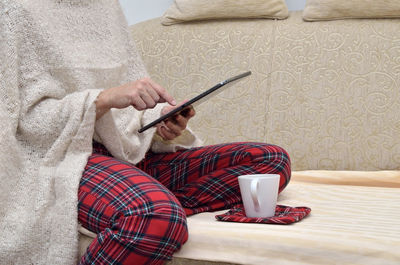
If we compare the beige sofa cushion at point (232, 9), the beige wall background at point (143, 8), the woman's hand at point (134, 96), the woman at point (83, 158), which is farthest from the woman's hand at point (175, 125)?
the beige wall background at point (143, 8)

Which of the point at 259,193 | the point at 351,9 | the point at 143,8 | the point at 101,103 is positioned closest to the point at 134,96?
the point at 101,103

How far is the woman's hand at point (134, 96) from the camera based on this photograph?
1039mm

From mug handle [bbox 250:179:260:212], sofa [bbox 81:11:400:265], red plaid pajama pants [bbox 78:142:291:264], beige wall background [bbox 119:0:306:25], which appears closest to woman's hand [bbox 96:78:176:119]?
red plaid pajama pants [bbox 78:142:291:264]

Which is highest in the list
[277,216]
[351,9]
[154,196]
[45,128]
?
[351,9]

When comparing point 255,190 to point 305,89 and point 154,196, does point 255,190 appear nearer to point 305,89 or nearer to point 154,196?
point 154,196

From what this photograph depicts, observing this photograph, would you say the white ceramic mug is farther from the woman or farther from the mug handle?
the woman

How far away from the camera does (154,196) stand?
0.99 metres

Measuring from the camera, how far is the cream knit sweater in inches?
39.9

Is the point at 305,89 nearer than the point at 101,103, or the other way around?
the point at 101,103

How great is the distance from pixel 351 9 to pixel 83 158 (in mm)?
1002

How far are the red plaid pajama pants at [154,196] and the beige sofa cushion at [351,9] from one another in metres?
0.61

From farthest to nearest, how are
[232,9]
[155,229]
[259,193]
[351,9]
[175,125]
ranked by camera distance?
[232,9] < [351,9] < [175,125] < [259,193] < [155,229]

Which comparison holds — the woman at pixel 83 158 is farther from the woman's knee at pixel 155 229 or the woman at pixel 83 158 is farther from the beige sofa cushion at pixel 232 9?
the beige sofa cushion at pixel 232 9

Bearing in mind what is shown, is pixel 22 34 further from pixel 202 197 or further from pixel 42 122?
pixel 202 197
